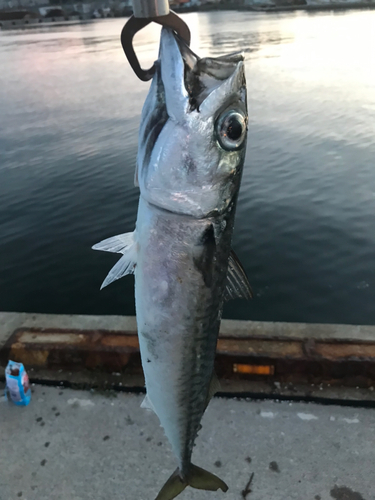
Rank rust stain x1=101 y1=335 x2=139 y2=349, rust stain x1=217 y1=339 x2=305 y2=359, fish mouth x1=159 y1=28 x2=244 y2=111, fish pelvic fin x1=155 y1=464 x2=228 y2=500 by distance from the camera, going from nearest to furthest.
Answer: fish mouth x1=159 y1=28 x2=244 y2=111
fish pelvic fin x1=155 y1=464 x2=228 y2=500
rust stain x1=217 y1=339 x2=305 y2=359
rust stain x1=101 y1=335 x2=139 y2=349

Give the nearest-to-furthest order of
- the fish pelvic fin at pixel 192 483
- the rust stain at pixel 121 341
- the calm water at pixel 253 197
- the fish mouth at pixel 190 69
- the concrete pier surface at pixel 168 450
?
the fish mouth at pixel 190 69
the fish pelvic fin at pixel 192 483
the concrete pier surface at pixel 168 450
the rust stain at pixel 121 341
the calm water at pixel 253 197

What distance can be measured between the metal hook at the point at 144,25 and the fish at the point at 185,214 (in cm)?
4

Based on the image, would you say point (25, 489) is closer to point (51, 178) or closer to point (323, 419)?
point (323, 419)

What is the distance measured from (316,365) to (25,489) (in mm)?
3057

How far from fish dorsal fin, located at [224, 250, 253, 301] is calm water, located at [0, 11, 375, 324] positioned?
5969 mm

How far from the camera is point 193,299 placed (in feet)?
6.45

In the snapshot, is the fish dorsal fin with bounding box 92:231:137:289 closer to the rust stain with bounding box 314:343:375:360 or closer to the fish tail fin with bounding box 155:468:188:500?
the fish tail fin with bounding box 155:468:188:500

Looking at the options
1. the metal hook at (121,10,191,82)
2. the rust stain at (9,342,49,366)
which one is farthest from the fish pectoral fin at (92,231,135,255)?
the rust stain at (9,342,49,366)

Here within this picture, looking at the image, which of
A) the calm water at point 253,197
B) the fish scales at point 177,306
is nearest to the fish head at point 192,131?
the fish scales at point 177,306

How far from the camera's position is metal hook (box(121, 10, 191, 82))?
161cm

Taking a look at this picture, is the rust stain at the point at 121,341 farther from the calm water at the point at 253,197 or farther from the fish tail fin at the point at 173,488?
the calm water at the point at 253,197

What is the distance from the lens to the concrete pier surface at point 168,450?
3.29m

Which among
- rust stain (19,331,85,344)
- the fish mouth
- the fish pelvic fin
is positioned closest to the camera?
the fish mouth

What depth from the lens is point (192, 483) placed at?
258cm
